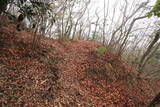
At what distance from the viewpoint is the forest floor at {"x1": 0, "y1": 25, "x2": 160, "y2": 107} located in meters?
3.94

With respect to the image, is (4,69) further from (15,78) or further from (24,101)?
(24,101)

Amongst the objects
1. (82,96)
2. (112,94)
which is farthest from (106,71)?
(82,96)

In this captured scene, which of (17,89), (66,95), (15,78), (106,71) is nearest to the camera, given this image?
(17,89)

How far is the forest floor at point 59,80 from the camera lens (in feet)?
12.9

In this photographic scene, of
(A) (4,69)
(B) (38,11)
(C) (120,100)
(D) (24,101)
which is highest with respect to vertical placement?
(B) (38,11)

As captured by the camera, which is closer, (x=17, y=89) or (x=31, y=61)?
(x=17, y=89)

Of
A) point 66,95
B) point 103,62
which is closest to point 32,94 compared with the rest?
point 66,95

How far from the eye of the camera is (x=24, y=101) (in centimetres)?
361

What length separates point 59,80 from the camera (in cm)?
512

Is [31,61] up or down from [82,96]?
→ up

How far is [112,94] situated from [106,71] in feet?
5.62

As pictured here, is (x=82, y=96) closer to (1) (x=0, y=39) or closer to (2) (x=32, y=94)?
(2) (x=32, y=94)

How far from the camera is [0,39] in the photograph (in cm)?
559

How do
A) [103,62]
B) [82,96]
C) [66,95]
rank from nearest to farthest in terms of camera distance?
[66,95] → [82,96] → [103,62]
